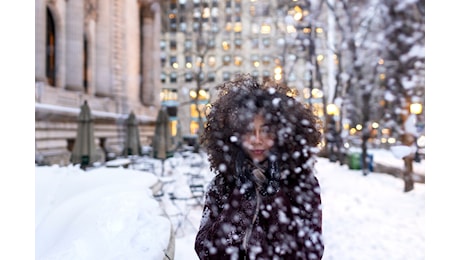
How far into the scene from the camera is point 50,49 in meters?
15.8

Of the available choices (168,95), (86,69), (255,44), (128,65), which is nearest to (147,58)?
(128,65)

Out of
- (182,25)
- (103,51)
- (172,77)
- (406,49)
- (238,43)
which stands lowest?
(406,49)

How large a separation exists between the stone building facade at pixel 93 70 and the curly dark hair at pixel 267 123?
795cm

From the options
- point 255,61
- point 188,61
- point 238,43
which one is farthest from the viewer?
point 188,61

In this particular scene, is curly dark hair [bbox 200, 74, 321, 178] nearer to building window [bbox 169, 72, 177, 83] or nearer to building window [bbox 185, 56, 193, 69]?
building window [bbox 185, 56, 193, 69]

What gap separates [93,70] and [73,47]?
307cm

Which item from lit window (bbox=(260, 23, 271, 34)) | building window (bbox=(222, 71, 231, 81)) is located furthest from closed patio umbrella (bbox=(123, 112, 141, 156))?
lit window (bbox=(260, 23, 271, 34))

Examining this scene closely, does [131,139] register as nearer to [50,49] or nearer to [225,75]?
[50,49]

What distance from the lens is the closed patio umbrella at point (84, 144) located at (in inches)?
430

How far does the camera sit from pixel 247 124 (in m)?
1.74

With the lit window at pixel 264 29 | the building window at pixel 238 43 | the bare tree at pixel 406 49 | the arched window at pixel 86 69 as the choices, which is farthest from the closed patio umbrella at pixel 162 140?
the building window at pixel 238 43

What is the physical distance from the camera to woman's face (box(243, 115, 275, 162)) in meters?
1.72
